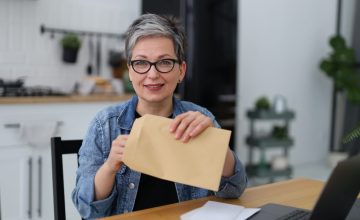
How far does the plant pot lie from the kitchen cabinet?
1.79 feet

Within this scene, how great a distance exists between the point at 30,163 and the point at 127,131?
1577 millimetres

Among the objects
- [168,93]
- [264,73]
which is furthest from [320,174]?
[168,93]

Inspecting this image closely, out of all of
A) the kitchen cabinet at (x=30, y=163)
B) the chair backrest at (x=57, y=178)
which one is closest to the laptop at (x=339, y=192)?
the chair backrest at (x=57, y=178)

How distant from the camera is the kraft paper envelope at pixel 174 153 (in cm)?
90

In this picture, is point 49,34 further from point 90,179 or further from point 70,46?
point 90,179

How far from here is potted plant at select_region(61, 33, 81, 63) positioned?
122 inches

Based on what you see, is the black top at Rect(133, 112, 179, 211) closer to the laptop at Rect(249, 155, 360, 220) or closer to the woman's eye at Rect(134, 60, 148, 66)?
the woman's eye at Rect(134, 60, 148, 66)

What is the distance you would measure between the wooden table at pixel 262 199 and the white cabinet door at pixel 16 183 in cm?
169

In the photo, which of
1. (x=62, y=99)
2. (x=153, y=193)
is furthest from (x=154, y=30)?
(x=62, y=99)

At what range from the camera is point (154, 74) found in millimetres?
1107

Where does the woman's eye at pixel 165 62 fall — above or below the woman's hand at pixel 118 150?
above

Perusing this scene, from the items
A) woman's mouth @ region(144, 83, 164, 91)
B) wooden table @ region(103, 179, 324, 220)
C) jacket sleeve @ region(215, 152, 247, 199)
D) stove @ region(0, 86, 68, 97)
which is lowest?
wooden table @ region(103, 179, 324, 220)

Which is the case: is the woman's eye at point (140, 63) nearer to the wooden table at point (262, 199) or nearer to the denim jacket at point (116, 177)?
the denim jacket at point (116, 177)

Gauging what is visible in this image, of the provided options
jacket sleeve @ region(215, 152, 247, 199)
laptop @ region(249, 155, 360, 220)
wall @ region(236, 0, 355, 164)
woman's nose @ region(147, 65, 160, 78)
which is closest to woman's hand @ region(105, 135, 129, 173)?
woman's nose @ region(147, 65, 160, 78)
